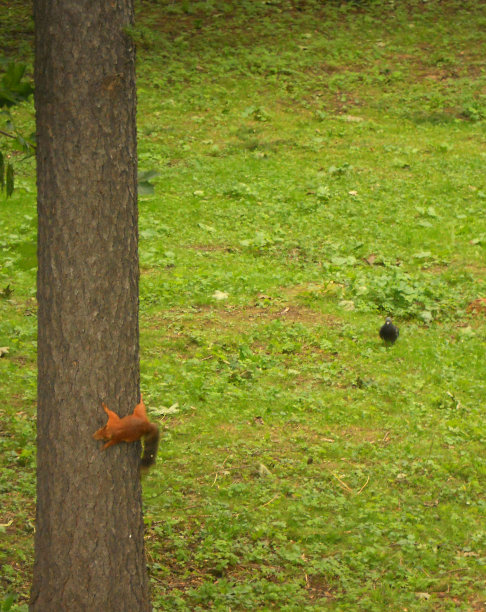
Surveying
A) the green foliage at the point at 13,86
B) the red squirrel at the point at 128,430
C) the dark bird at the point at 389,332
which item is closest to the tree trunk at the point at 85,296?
the red squirrel at the point at 128,430

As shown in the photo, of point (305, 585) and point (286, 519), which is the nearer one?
point (305, 585)

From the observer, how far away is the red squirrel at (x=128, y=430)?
313 cm

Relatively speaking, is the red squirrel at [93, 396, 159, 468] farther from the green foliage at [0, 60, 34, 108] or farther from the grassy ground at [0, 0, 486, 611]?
the green foliage at [0, 60, 34, 108]

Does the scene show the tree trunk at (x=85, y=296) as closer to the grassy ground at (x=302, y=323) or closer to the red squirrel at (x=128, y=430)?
the red squirrel at (x=128, y=430)

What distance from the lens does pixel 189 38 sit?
580 inches

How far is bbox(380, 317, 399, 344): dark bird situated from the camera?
6.70 m

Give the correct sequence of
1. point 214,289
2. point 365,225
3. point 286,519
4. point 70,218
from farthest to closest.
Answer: point 365,225, point 214,289, point 286,519, point 70,218

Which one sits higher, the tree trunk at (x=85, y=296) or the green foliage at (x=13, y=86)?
the green foliage at (x=13, y=86)

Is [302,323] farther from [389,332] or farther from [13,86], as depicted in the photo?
[13,86]

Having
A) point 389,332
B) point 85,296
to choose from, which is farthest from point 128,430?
point 389,332

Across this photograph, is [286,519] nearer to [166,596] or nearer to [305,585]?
[305,585]

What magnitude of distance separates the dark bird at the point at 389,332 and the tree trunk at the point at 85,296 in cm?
378

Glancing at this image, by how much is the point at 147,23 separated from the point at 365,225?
755 centimetres

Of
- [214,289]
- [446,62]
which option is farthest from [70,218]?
[446,62]
